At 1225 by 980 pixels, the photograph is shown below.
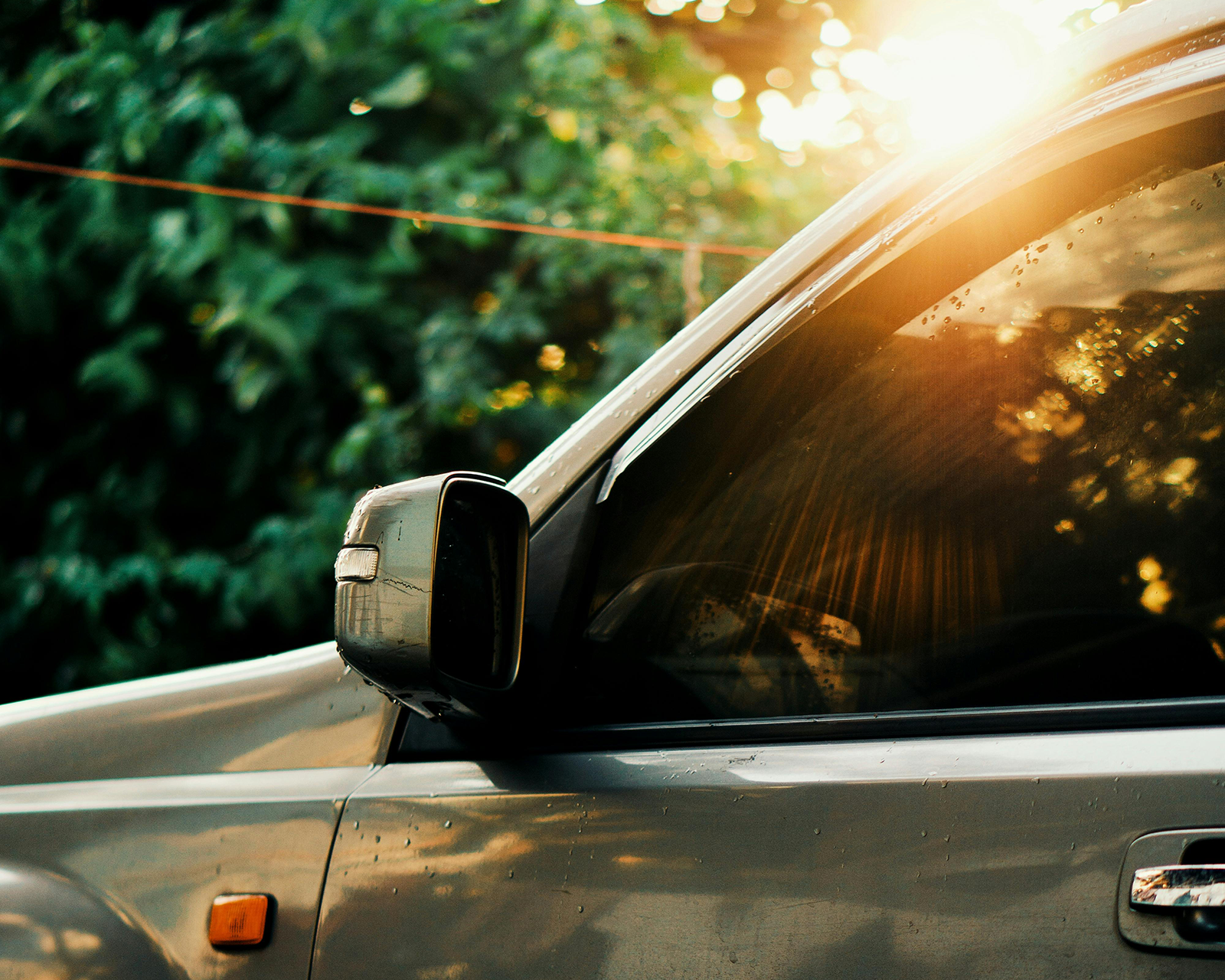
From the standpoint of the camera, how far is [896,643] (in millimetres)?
1159

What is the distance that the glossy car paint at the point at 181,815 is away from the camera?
1309 millimetres

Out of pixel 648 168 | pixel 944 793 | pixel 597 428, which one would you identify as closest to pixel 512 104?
pixel 648 168

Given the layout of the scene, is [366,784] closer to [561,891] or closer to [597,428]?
[561,891]

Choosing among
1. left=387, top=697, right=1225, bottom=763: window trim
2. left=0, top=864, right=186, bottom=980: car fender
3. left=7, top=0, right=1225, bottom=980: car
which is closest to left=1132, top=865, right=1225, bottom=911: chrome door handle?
left=7, top=0, right=1225, bottom=980: car

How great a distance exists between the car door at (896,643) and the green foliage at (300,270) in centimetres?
435

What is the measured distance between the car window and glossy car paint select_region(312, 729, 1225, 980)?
9 cm

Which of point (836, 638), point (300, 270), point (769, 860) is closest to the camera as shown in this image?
point (769, 860)

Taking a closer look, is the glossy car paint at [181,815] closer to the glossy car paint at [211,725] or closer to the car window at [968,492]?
the glossy car paint at [211,725]

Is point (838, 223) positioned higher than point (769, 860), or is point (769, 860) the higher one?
point (838, 223)

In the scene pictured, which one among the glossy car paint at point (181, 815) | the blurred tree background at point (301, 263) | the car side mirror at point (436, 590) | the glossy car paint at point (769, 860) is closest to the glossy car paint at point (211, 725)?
the glossy car paint at point (181, 815)

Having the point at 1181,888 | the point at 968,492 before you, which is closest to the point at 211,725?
the point at 968,492

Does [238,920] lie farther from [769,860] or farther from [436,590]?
[769,860]

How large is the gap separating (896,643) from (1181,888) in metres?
0.34

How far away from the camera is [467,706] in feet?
3.82
